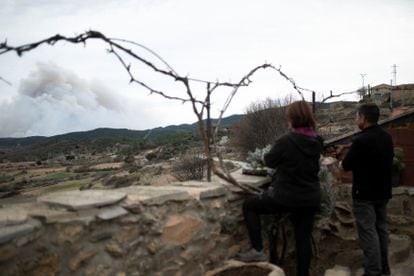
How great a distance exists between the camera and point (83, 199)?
2.18 metres

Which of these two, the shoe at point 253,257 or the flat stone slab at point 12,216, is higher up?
the flat stone slab at point 12,216

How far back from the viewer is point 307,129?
2832mm

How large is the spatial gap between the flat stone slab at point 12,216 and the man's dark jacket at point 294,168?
1592mm

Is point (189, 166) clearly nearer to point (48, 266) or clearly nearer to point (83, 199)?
point (83, 199)

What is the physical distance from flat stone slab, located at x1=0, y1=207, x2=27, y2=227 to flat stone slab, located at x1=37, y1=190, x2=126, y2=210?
0.58ft

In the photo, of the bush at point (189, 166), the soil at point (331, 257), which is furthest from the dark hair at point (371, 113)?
the bush at point (189, 166)

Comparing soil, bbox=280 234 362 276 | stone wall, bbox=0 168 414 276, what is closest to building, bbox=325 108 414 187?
soil, bbox=280 234 362 276

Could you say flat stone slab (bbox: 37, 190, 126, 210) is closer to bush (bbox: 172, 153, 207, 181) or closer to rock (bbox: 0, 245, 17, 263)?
rock (bbox: 0, 245, 17, 263)

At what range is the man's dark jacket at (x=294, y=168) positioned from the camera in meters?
2.69

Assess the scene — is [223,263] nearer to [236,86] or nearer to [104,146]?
[236,86]

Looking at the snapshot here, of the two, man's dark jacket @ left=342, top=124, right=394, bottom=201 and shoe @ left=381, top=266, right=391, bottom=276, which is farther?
shoe @ left=381, top=266, right=391, bottom=276

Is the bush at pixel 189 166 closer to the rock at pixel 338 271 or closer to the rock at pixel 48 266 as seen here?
the rock at pixel 338 271

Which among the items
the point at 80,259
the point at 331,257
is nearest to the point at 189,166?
the point at 331,257

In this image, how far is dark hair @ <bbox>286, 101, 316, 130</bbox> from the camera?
9.20ft
